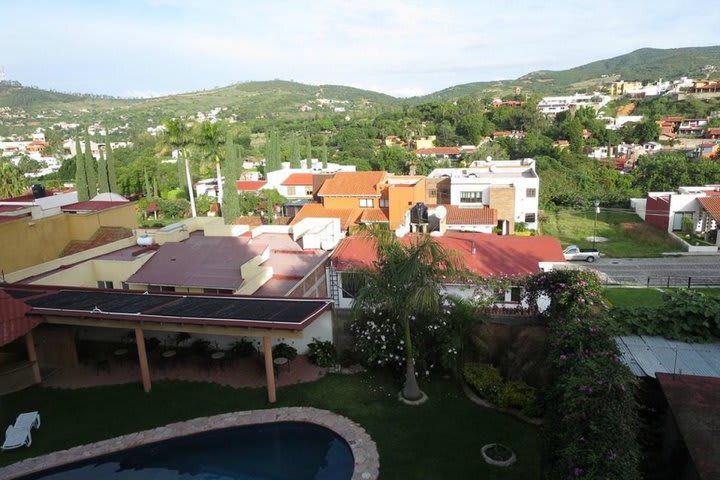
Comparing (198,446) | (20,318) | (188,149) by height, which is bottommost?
(198,446)

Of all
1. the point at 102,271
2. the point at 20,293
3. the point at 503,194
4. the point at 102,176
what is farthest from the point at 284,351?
the point at 102,176

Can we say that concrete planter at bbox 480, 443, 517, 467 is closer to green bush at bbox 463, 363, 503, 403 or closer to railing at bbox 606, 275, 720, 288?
green bush at bbox 463, 363, 503, 403

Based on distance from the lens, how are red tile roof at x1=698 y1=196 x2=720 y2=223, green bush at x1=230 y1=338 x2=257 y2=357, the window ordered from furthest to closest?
the window
red tile roof at x1=698 y1=196 x2=720 y2=223
green bush at x1=230 y1=338 x2=257 y2=357

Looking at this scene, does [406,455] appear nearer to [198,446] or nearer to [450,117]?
[198,446]

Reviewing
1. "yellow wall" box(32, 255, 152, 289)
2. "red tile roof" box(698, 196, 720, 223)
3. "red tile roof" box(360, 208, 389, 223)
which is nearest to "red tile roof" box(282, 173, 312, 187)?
"red tile roof" box(360, 208, 389, 223)

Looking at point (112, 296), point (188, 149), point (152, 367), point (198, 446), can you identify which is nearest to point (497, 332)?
point (198, 446)

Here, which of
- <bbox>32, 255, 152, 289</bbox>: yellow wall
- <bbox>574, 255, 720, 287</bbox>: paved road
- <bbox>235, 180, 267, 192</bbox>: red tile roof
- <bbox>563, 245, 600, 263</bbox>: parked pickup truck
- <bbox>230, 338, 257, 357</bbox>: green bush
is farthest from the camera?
<bbox>235, 180, 267, 192</bbox>: red tile roof

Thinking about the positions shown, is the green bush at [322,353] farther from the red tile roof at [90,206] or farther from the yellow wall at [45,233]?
the red tile roof at [90,206]
